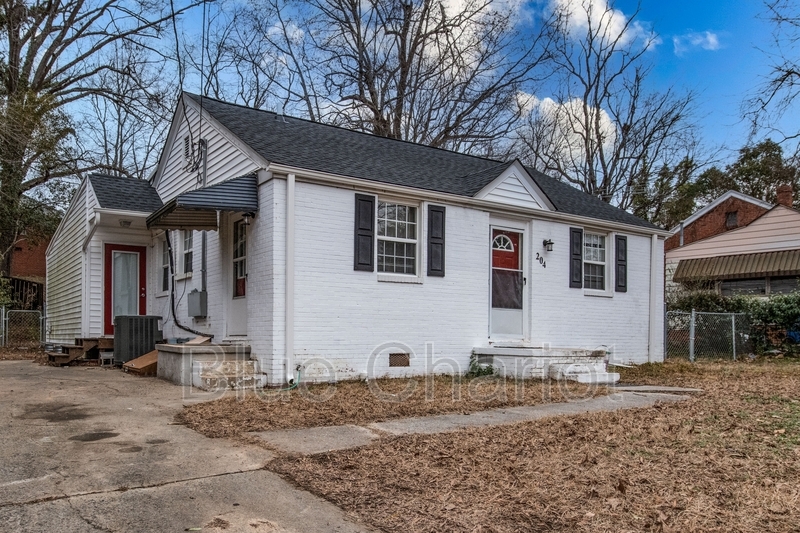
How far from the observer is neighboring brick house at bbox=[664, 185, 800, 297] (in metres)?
19.4

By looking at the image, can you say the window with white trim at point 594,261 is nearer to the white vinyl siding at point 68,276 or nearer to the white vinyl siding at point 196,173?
the white vinyl siding at point 196,173

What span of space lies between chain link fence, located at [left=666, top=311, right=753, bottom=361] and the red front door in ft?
41.7

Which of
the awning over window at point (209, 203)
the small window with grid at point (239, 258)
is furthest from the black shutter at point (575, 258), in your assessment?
the awning over window at point (209, 203)

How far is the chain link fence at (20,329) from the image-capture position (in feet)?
58.7

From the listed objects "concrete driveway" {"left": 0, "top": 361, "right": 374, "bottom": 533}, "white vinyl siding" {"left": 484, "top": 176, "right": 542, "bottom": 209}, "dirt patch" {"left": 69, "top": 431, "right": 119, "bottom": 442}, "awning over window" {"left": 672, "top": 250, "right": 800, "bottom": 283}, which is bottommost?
"dirt patch" {"left": 69, "top": 431, "right": 119, "bottom": 442}

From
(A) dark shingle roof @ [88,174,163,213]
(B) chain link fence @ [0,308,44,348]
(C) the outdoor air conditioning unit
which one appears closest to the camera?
(C) the outdoor air conditioning unit

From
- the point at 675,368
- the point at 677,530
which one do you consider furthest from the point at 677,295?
the point at 677,530

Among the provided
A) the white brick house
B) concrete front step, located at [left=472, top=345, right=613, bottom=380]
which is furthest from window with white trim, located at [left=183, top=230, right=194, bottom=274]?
concrete front step, located at [left=472, top=345, right=613, bottom=380]

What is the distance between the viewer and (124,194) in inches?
485

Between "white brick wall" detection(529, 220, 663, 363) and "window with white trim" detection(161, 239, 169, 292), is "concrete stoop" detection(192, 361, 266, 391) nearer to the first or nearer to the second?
"window with white trim" detection(161, 239, 169, 292)

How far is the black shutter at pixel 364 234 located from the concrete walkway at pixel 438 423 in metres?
3.28

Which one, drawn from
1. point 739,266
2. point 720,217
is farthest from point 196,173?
point 720,217

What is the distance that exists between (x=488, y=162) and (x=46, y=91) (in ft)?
58.7

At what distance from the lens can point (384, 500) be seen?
363 cm
